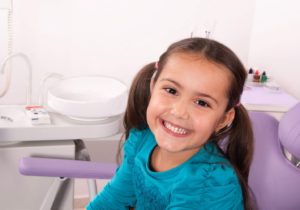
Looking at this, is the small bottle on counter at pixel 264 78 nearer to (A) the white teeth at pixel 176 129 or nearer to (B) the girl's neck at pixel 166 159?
(B) the girl's neck at pixel 166 159

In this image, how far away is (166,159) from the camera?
982 millimetres

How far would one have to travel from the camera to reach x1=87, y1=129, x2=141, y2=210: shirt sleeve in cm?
106

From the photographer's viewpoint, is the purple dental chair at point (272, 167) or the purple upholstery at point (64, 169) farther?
the purple upholstery at point (64, 169)

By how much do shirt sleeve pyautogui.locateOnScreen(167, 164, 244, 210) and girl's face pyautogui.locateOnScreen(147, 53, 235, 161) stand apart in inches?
2.9

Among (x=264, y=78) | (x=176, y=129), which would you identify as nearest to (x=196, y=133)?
(x=176, y=129)

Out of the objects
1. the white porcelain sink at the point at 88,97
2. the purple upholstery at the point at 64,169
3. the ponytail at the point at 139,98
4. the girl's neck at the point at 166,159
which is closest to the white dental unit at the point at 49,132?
the white porcelain sink at the point at 88,97

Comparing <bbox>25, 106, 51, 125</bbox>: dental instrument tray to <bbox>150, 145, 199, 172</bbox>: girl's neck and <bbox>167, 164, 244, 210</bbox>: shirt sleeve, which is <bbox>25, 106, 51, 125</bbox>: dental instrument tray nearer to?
<bbox>150, 145, 199, 172</bbox>: girl's neck

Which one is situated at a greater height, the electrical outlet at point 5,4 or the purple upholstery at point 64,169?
the electrical outlet at point 5,4

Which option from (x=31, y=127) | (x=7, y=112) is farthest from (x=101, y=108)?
(x=7, y=112)

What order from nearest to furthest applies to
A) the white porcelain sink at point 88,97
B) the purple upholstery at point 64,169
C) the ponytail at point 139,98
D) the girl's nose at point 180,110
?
the girl's nose at point 180,110 → the ponytail at point 139,98 → the purple upholstery at point 64,169 → the white porcelain sink at point 88,97

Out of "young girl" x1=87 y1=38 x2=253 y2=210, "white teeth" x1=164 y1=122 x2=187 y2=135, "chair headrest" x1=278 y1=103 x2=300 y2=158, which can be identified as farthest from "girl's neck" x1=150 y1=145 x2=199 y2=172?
"chair headrest" x1=278 y1=103 x2=300 y2=158

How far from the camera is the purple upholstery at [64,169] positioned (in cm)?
126

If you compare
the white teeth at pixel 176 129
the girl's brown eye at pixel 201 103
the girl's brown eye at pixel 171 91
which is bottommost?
the white teeth at pixel 176 129

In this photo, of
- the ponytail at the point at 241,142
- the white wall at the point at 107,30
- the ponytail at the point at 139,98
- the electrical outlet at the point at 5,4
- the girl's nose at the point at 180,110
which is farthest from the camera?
the white wall at the point at 107,30
